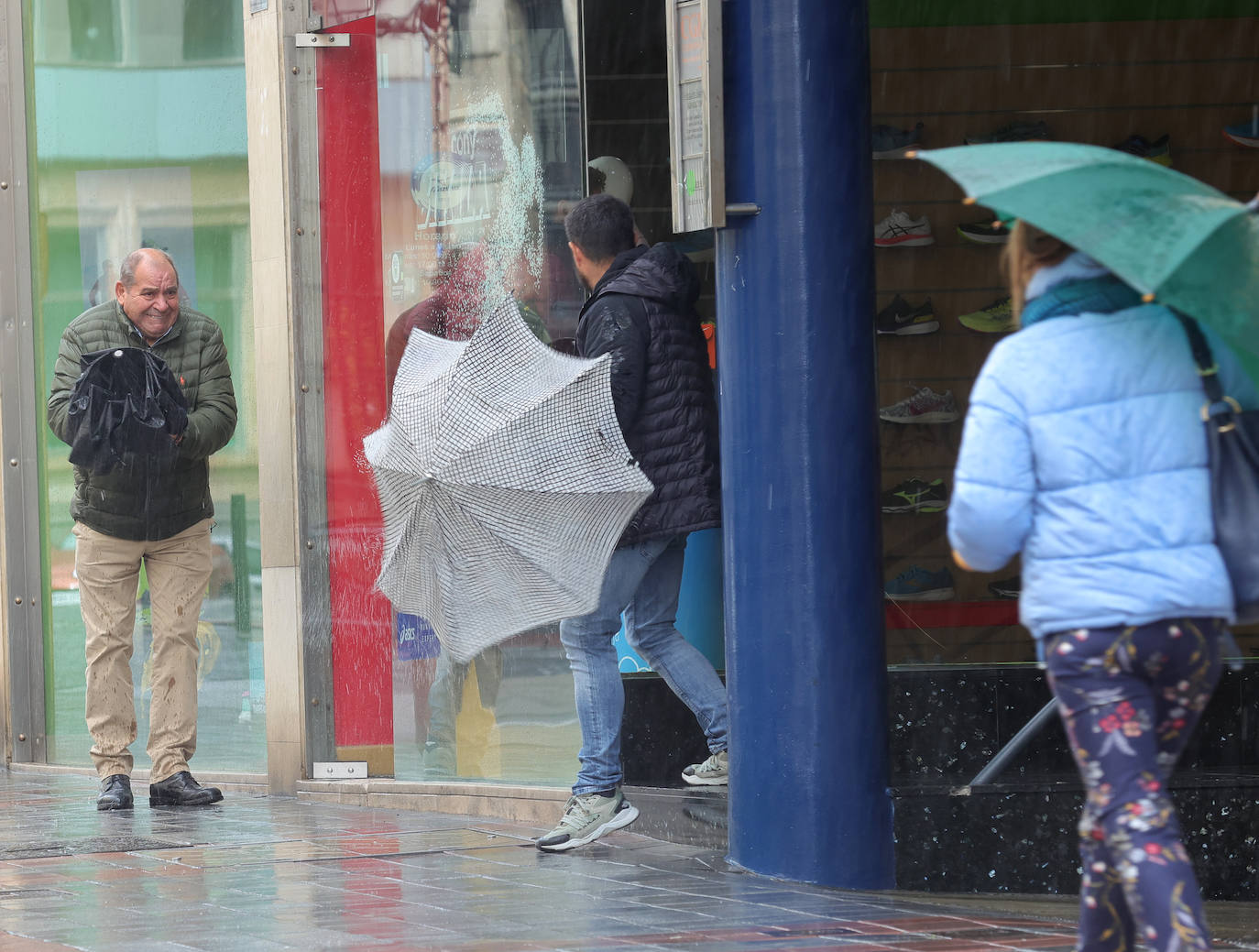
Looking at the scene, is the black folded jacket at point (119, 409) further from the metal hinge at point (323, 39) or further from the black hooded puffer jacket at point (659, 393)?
the black hooded puffer jacket at point (659, 393)

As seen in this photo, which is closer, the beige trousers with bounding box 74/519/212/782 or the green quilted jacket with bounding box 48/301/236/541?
the green quilted jacket with bounding box 48/301/236/541

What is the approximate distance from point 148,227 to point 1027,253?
6.18 m

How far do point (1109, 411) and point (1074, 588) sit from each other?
34cm

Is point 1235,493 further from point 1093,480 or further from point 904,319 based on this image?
point 904,319

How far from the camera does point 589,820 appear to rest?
6129 millimetres

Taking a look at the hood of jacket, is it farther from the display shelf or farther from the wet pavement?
the display shelf

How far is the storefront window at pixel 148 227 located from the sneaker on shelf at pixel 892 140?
290 cm

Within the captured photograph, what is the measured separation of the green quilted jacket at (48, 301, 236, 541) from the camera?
293 inches

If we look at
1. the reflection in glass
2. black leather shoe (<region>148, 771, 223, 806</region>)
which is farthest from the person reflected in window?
black leather shoe (<region>148, 771, 223, 806</region>)

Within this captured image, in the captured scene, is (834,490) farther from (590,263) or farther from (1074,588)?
(1074,588)

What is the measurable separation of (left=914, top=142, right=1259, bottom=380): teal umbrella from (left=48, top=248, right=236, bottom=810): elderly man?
470cm

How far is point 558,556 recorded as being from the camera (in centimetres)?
595

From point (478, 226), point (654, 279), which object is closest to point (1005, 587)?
point (478, 226)

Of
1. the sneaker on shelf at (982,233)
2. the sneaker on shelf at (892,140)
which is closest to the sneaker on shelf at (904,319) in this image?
the sneaker on shelf at (982,233)
